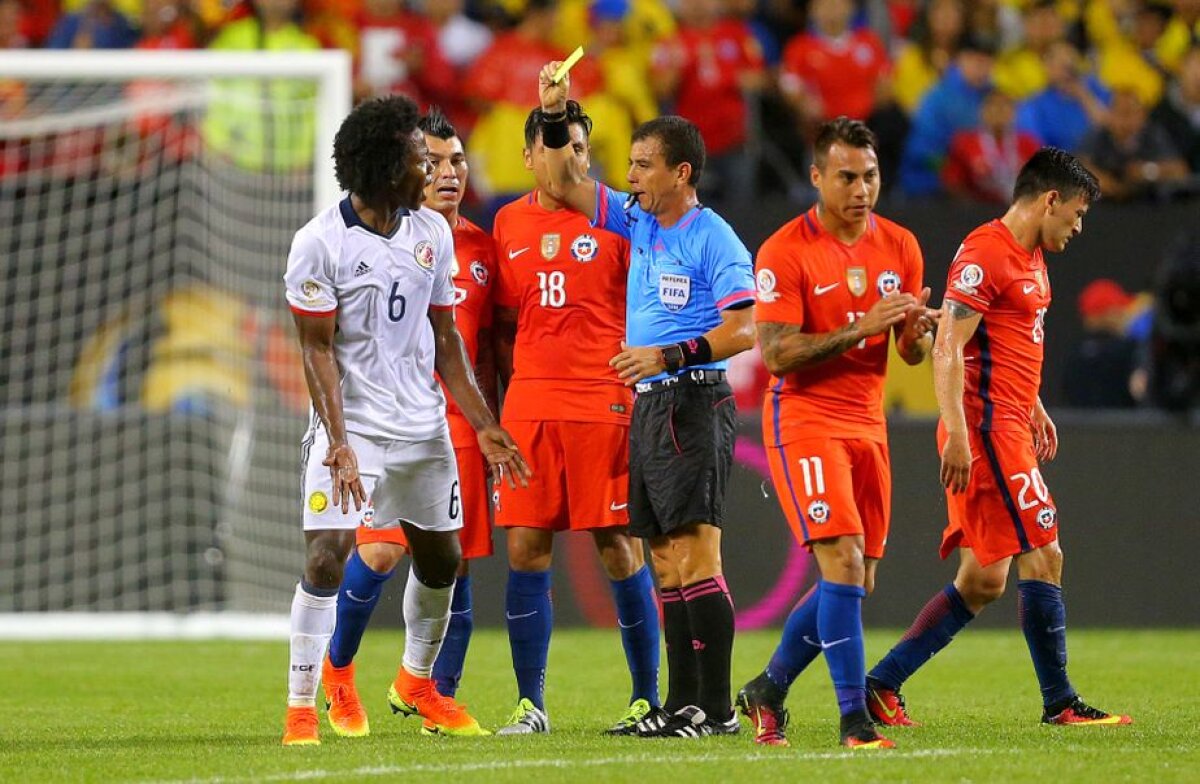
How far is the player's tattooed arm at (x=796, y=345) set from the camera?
23.0ft

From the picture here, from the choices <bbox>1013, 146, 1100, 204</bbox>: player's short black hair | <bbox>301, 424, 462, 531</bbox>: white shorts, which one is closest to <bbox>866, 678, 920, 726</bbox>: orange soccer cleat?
<bbox>301, 424, 462, 531</bbox>: white shorts

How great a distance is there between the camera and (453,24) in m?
15.8

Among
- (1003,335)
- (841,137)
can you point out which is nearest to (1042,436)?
(1003,335)

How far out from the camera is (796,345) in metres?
7.09

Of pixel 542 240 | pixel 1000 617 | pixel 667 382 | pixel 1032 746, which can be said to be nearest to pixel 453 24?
pixel 1000 617

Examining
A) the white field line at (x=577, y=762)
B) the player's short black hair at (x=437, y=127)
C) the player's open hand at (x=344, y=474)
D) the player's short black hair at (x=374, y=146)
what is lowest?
the white field line at (x=577, y=762)

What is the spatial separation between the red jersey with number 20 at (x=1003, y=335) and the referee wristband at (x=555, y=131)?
5.45ft

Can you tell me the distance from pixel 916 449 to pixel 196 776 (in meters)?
7.71

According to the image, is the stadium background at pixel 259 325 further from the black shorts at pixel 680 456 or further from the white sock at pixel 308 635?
the white sock at pixel 308 635

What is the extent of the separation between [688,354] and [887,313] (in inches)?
30.7

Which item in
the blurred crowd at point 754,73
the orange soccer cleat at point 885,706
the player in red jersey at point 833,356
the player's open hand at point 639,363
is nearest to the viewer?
the player in red jersey at point 833,356

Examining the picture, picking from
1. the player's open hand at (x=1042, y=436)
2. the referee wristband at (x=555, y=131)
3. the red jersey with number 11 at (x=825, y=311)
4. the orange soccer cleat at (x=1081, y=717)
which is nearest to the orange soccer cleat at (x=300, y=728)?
the red jersey with number 11 at (x=825, y=311)

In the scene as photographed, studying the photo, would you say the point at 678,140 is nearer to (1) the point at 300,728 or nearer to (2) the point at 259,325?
(1) the point at 300,728

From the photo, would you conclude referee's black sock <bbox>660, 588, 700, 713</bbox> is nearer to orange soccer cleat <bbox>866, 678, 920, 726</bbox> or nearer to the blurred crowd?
orange soccer cleat <bbox>866, 678, 920, 726</bbox>
